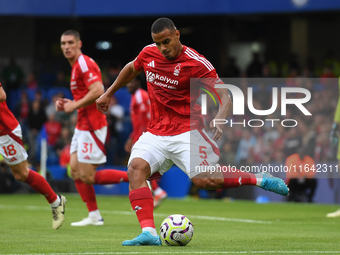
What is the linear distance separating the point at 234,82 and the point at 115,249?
14149mm

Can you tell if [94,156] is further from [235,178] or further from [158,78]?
[235,178]

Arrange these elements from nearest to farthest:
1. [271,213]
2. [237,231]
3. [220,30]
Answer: [237,231]
[271,213]
[220,30]

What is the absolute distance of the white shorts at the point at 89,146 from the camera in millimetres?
8391

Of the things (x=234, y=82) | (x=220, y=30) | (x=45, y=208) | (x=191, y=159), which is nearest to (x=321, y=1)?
(x=234, y=82)

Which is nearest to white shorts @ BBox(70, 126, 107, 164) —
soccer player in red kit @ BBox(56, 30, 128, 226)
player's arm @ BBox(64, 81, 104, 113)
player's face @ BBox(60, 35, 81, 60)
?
soccer player in red kit @ BBox(56, 30, 128, 226)

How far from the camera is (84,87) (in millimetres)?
8469

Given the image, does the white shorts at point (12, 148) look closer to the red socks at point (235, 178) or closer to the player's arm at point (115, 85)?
the player's arm at point (115, 85)

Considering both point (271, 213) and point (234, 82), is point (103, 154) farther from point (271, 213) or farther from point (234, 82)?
point (234, 82)

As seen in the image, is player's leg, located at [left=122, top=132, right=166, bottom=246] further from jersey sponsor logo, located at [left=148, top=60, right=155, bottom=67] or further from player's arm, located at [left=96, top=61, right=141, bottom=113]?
jersey sponsor logo, located at [left=148, top=60, right=155, bottom=67]

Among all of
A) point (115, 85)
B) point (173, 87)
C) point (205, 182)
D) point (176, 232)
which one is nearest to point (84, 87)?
point (115, 85)

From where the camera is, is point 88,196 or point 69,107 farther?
point 88,196

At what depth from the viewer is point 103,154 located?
8.52 metres

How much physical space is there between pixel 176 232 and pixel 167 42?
5.85 feet

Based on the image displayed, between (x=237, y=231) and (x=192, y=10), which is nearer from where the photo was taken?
(x=237, y=231)
